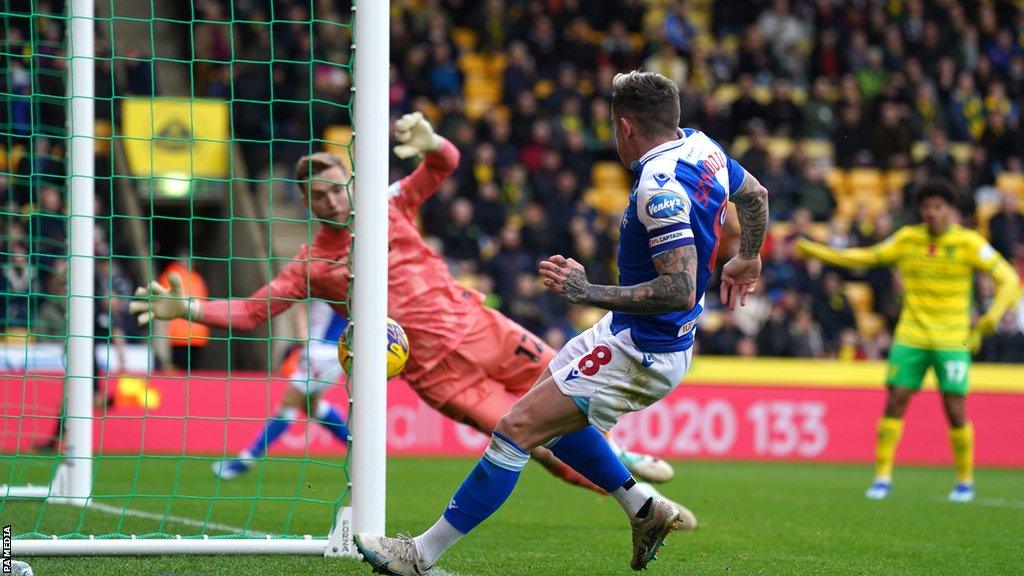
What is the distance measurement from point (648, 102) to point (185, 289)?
10.9 m

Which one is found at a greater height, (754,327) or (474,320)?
(474,320)

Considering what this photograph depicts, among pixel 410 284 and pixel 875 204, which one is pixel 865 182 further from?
pixel 410 284

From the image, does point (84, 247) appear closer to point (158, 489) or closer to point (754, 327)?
point (158, 489)

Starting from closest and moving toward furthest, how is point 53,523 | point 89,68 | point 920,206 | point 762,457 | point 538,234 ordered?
point 53,523, point 89,68, point 920,206, point 762,457, point 538,234

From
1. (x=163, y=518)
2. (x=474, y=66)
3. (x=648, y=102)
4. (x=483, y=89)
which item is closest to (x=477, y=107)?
(x=483, y=89)

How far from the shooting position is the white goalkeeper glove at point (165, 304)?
6617 millimetres

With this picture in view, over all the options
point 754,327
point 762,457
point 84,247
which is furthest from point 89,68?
point 754,327

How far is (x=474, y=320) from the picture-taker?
7.50m

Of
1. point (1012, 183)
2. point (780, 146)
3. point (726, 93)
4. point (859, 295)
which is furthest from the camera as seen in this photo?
point (1012, 183)

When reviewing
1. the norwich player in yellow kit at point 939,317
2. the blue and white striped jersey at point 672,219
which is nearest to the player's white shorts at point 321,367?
the norwich player in yellow kit at point 939,317

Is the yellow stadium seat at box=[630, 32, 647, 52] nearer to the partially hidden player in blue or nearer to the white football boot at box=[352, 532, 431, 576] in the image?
the partially hidden player in blue

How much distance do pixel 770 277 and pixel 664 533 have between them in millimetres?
13017

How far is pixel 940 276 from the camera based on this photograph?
1064 cm

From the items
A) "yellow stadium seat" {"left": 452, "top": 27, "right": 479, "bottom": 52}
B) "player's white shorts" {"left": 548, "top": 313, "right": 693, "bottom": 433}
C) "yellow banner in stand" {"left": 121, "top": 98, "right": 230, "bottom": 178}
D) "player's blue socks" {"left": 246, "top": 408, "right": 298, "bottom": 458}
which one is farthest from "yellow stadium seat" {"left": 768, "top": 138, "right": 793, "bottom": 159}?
"player's white shorts" {"left": 548, "top": 313, "right": 693, "bottom": 433}
